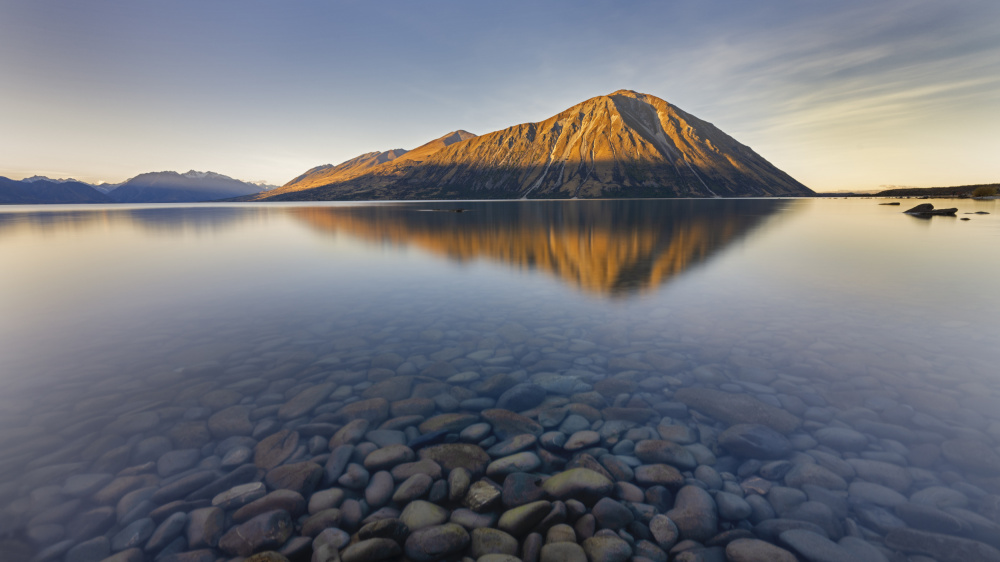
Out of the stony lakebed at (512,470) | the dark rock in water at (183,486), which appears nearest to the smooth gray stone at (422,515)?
the stony lakebed at (512,470)

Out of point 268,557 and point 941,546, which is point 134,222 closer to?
point 268,557

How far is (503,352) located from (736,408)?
712cm

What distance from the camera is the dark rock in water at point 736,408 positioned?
959 cm

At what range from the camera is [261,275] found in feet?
95.5

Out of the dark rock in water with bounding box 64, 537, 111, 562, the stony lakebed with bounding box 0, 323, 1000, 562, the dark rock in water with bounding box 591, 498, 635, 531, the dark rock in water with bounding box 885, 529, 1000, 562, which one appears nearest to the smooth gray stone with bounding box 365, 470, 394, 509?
the stony lakebed with bounding box 0, 323, 1000, 562

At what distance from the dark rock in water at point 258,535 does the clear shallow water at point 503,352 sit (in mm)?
1145

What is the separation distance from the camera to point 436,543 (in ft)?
20.9

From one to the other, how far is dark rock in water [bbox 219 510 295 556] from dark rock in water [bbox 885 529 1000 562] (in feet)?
31.8

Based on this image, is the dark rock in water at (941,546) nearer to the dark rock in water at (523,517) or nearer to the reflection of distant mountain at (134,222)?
the dark rock in water at (523,517)

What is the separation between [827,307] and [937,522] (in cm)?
1502

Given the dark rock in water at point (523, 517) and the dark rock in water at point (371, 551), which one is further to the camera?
the dark rock in water at point (523, 517)

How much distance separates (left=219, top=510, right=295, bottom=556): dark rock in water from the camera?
21.2 feet

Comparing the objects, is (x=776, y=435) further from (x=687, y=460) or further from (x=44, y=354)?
(x=44, y=354)

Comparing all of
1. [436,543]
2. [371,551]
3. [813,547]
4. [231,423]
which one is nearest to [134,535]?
[231,423]
